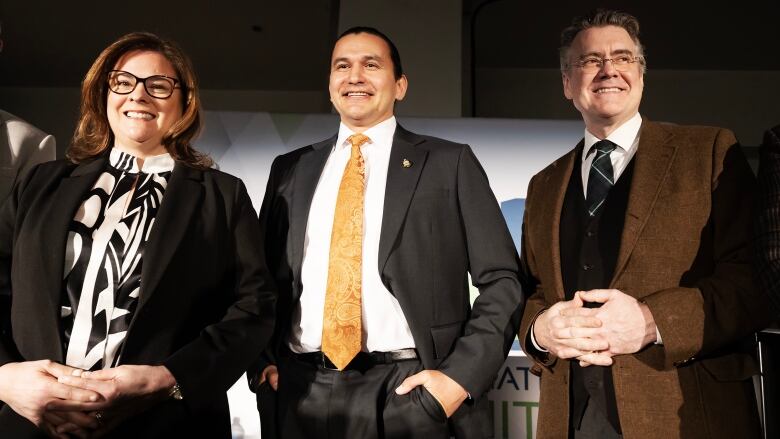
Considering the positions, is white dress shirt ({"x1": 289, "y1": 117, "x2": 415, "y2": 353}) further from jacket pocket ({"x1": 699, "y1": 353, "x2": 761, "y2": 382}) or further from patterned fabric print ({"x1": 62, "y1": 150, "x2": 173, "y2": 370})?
jacket pocket ({"x1": 699, "y1": 353, "x2": 761, "y2": 382})

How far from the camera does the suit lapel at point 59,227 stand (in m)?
1.91

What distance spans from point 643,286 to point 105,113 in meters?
1.63

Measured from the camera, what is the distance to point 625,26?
2465mm

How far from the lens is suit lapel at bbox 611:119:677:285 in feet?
6.73

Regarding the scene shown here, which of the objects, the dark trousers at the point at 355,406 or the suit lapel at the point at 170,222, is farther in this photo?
the dark trousers at the point at 355,406

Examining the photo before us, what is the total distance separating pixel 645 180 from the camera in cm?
212

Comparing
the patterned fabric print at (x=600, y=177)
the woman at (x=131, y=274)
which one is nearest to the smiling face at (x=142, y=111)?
the woman at (x=131, y=274)

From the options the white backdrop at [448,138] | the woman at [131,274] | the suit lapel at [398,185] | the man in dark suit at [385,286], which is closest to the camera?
the woman at [131,274]

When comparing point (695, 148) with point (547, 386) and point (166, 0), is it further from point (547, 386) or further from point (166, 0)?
point (166, 0)

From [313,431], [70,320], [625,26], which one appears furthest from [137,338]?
[625,26]

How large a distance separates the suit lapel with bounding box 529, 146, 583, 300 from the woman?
840 mm

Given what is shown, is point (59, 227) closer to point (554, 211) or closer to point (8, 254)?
point (8, 254)

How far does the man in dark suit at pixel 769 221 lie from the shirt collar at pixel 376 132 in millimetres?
1183

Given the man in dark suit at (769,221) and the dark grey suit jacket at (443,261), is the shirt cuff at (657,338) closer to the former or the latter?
the man in dark suit at (769,221)
